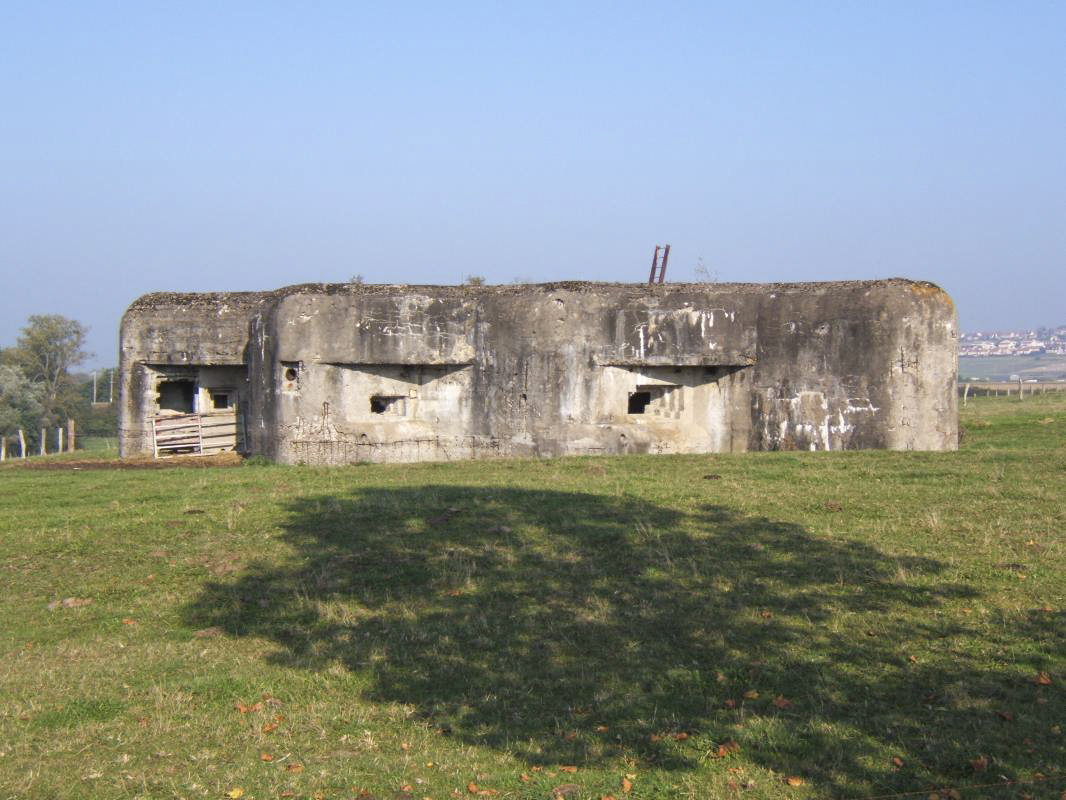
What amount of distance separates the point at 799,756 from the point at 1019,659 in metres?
2.01

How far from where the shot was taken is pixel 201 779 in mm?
6273

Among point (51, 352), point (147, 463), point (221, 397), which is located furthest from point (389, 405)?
point (51, 352)

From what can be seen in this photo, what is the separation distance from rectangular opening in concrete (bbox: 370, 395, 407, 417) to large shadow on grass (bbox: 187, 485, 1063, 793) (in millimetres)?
5805

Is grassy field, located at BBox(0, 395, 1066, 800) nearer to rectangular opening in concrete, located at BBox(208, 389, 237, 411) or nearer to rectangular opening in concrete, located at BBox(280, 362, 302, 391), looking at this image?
rectangular opening in concrete, located at BBox(280, 362, 302, 391)

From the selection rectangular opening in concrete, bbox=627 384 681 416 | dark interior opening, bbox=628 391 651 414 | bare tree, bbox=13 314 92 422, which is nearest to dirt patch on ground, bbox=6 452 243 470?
dark interior opening, bbox=628 391 651 414

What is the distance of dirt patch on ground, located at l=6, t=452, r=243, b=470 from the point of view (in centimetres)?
1866

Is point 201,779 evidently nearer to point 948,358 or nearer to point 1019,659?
point 1019,659

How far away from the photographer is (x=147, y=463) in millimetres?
19109

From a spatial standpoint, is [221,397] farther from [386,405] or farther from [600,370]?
[600,370]

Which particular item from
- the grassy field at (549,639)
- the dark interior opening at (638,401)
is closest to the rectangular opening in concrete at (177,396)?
the grassy field at (549,639)

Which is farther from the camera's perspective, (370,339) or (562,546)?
(370,339)

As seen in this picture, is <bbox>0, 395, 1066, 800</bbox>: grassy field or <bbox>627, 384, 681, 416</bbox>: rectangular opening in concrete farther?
<bbox>627, 384, 681, 416</bbox>: rectangular opening in concrete

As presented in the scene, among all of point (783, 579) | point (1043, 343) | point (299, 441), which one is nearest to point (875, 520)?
point (783, 579)

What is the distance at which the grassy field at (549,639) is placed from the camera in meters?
6.24
